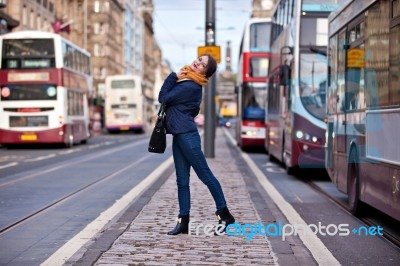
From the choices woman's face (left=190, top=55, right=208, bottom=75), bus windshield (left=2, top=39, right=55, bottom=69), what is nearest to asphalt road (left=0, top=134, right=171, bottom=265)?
woman's face (left=190, top=55, right=208, bottom=75)

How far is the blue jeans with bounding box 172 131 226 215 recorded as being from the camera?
787 cm

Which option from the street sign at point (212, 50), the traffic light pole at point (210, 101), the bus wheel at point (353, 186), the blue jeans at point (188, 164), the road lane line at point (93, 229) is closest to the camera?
the road lane line at point (93, 229)

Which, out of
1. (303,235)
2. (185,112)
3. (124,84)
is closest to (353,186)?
(303,235)

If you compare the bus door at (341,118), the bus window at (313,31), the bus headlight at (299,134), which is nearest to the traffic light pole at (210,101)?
the bus window at (313,31)

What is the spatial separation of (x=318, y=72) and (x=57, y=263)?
11011 millimetres

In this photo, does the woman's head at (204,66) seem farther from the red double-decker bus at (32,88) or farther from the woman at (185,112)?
the red double-decker bus at (32,88)

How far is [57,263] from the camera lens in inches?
256

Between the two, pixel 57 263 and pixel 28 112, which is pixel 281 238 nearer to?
pixel 57 263

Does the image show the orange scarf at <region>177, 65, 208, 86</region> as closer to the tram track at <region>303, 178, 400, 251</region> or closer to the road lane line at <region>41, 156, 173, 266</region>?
the road lane line at <region>41, 156, 173, 266</region>

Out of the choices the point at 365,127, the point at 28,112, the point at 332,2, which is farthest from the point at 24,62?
the point at 365,127

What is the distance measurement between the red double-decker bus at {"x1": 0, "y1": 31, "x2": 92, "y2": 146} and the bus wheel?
21762 millimetres

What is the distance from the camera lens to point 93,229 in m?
8.62

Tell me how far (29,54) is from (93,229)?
23.3 meters

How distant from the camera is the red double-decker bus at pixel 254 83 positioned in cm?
2967
